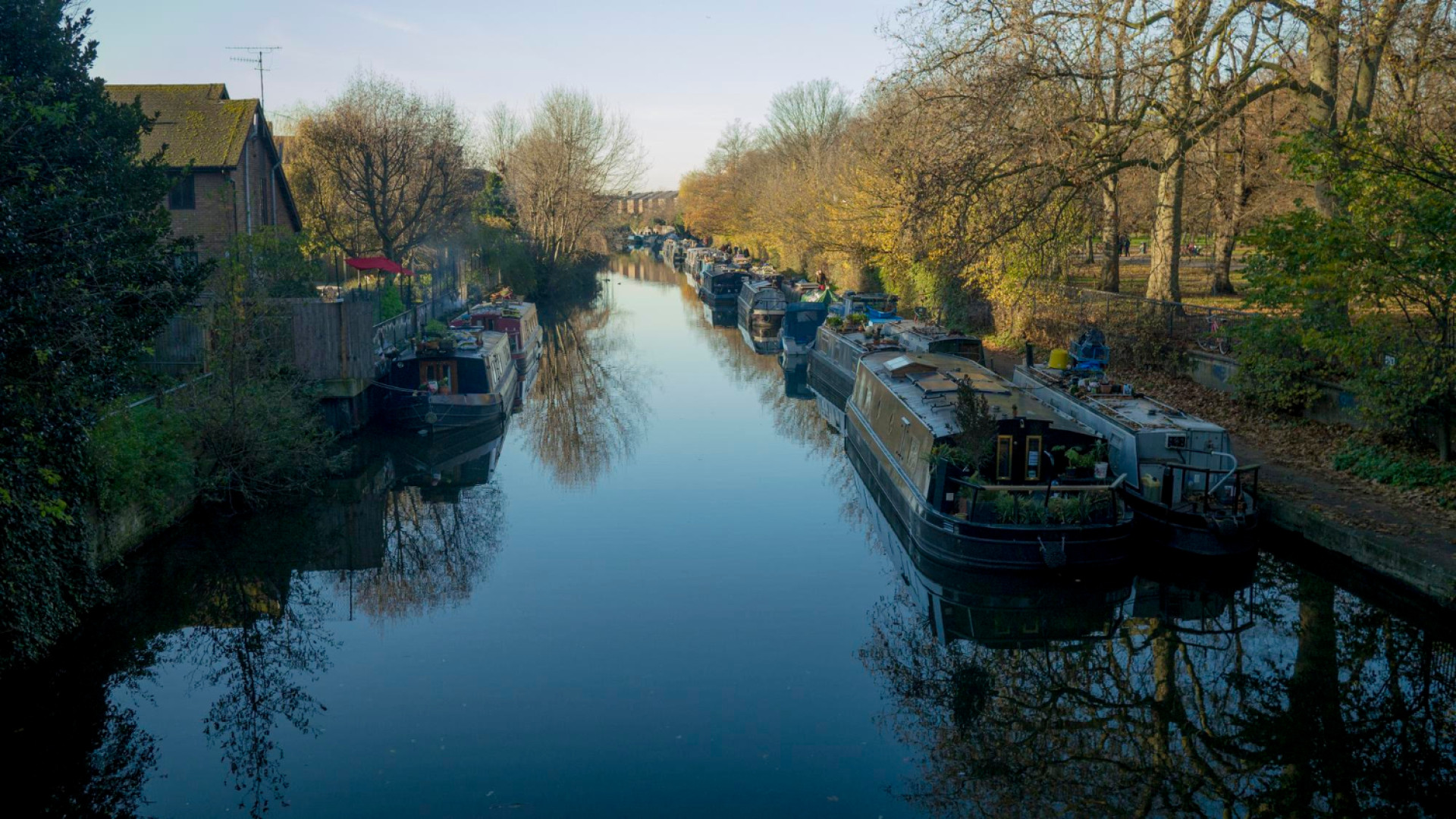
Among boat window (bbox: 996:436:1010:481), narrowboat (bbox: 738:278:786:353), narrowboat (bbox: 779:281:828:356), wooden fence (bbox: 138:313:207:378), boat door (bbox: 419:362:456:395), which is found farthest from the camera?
narrowboat (bbox: 738:278:786:353)

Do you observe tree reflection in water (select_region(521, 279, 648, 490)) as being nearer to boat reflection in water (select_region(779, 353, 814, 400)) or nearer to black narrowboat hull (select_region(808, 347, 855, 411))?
boat reflection in water (select_region(779, 353, 814, 400))

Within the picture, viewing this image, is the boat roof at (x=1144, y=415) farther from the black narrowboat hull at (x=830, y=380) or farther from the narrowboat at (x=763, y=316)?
the narrowboat at (x=763, y=316)

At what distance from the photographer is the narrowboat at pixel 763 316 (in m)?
34.6

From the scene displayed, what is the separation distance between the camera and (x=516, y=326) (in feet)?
91.7

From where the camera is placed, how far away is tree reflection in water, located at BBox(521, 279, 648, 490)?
18.8 m

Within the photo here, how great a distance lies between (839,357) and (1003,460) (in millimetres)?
12044

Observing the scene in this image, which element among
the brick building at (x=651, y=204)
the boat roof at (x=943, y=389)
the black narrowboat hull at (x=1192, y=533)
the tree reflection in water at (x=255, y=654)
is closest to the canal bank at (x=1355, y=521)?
the black narrowboat hull at (x=1192, y=533)

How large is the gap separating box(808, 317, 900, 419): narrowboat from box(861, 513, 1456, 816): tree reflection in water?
31.2 ft

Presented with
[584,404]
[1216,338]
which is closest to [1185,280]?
[1216,338]

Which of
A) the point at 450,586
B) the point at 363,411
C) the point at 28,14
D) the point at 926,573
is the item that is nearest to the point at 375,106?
the point at 363,411

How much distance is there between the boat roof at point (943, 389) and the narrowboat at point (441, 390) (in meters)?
7.58

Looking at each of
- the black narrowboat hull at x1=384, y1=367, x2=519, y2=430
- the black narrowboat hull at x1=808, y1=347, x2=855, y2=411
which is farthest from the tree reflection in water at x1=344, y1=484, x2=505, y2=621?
the black narrowboat hull at x1=808, y1=347, x2=855, y2=411

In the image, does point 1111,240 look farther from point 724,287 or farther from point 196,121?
point 724,287

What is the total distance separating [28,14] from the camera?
10938mm
